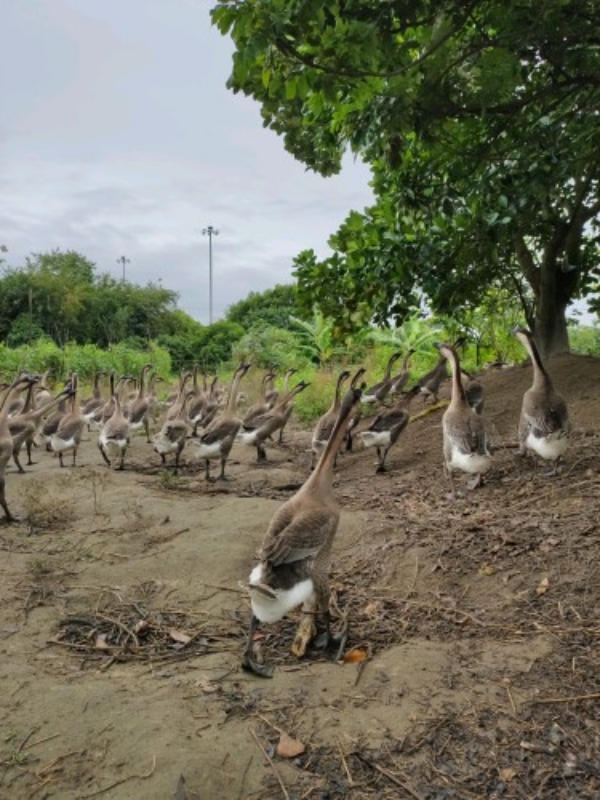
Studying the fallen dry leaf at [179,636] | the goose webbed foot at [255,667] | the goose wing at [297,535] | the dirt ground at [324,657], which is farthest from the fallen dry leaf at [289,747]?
the fallen dry leaf at [179,636]

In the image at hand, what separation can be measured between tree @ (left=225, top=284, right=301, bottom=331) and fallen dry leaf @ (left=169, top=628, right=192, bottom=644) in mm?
32818

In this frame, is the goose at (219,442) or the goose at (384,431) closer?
the goose at (384,431)

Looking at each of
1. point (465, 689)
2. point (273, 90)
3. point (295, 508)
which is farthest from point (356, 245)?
point (465, 689)

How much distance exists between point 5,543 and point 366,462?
5.85 meters

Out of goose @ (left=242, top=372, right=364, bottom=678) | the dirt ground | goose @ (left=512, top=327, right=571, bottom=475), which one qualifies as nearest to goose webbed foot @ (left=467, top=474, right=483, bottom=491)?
the dirt ground

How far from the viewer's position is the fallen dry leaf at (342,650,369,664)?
4.74 meters

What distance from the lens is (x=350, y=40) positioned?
3.61 meters

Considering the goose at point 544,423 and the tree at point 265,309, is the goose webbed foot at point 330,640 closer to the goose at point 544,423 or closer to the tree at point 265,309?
the goose at point 544,423

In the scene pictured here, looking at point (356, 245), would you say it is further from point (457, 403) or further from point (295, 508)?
point (295, 508)

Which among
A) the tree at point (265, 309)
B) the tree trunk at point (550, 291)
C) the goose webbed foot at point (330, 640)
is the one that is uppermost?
the tree at point (265, 309)

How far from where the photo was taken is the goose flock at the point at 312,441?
487 cm

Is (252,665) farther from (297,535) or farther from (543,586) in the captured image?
(543,586)

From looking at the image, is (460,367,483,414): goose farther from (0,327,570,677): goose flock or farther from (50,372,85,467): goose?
(50,372,85,467): goose

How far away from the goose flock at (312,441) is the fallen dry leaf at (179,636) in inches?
22.3
